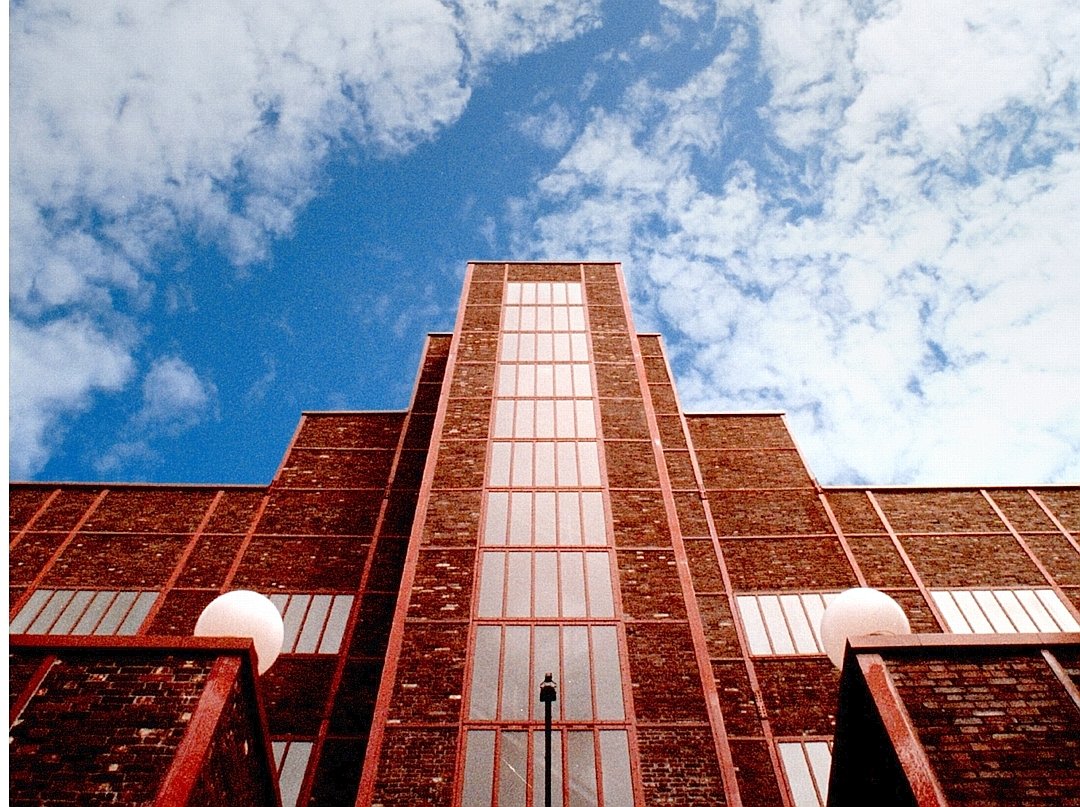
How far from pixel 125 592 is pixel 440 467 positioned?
7793mm

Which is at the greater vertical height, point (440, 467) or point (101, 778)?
point (440, 467)

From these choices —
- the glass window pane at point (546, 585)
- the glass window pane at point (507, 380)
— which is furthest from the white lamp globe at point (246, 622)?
the glass window pane at point (507, 380)

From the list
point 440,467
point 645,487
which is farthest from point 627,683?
point 440,467

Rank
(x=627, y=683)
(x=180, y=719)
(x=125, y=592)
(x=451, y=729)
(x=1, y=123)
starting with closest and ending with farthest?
(x=1, y=123) < (x=180, y=719) < (x=451, y=729) < (x=627, y=683) < (x=125, y=592)

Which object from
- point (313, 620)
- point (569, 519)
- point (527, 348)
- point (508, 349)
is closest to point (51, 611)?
point (313, 620)

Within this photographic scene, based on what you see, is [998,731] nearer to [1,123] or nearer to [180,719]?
[180,719]

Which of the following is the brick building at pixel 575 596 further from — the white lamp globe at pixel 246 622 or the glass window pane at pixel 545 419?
the white lamp globe at pixel 246 622

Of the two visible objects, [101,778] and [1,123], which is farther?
[101,778]

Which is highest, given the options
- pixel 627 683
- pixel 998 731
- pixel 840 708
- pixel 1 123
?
pixel 627 683

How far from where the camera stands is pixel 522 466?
18.6 m

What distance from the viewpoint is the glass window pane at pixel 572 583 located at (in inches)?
572

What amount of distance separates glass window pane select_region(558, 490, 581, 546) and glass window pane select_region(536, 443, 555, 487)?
561 millimetres

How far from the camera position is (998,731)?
5.76 meters

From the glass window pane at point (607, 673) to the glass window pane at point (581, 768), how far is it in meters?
0.55
